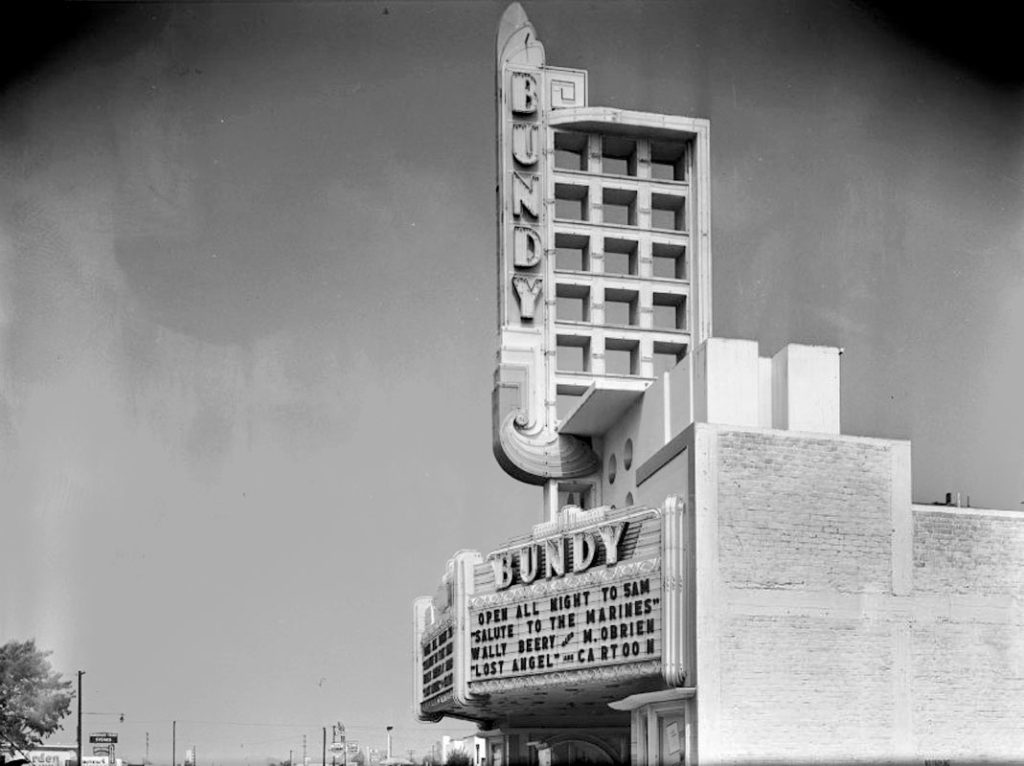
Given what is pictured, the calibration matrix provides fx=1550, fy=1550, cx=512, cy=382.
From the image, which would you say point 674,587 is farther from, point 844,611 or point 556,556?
point 556,556

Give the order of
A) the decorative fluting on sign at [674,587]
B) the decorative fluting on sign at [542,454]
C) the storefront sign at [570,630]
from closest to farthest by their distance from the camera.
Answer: the decorative fluting on sign at [674,587] < the storefront sign at [570,630] < the decorative fluting on sign at [542,454]

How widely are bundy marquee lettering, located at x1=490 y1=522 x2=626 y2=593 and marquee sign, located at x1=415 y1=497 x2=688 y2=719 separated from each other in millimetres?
22

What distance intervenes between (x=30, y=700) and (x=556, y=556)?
126 ft

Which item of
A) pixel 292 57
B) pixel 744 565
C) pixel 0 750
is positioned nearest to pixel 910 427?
pixel 744 565

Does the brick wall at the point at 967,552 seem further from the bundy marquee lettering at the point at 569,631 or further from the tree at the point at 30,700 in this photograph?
the tree at the point at 30,700

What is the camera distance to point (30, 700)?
64.7m

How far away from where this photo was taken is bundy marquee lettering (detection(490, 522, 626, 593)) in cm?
3262

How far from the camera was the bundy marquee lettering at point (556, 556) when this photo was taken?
32.6m

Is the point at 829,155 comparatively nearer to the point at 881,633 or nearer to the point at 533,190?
the point at 533,190

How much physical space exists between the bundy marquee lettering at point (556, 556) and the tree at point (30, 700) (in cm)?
3143

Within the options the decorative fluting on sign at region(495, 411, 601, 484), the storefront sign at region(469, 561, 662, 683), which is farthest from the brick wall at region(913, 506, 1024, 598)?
the decorative fluting on sign at region(495, 411, 601, 484)

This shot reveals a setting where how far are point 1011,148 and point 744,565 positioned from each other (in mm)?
12211

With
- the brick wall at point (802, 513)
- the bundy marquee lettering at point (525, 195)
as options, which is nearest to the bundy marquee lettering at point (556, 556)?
the brick wall at point (802, 513)

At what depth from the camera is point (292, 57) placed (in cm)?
4016
